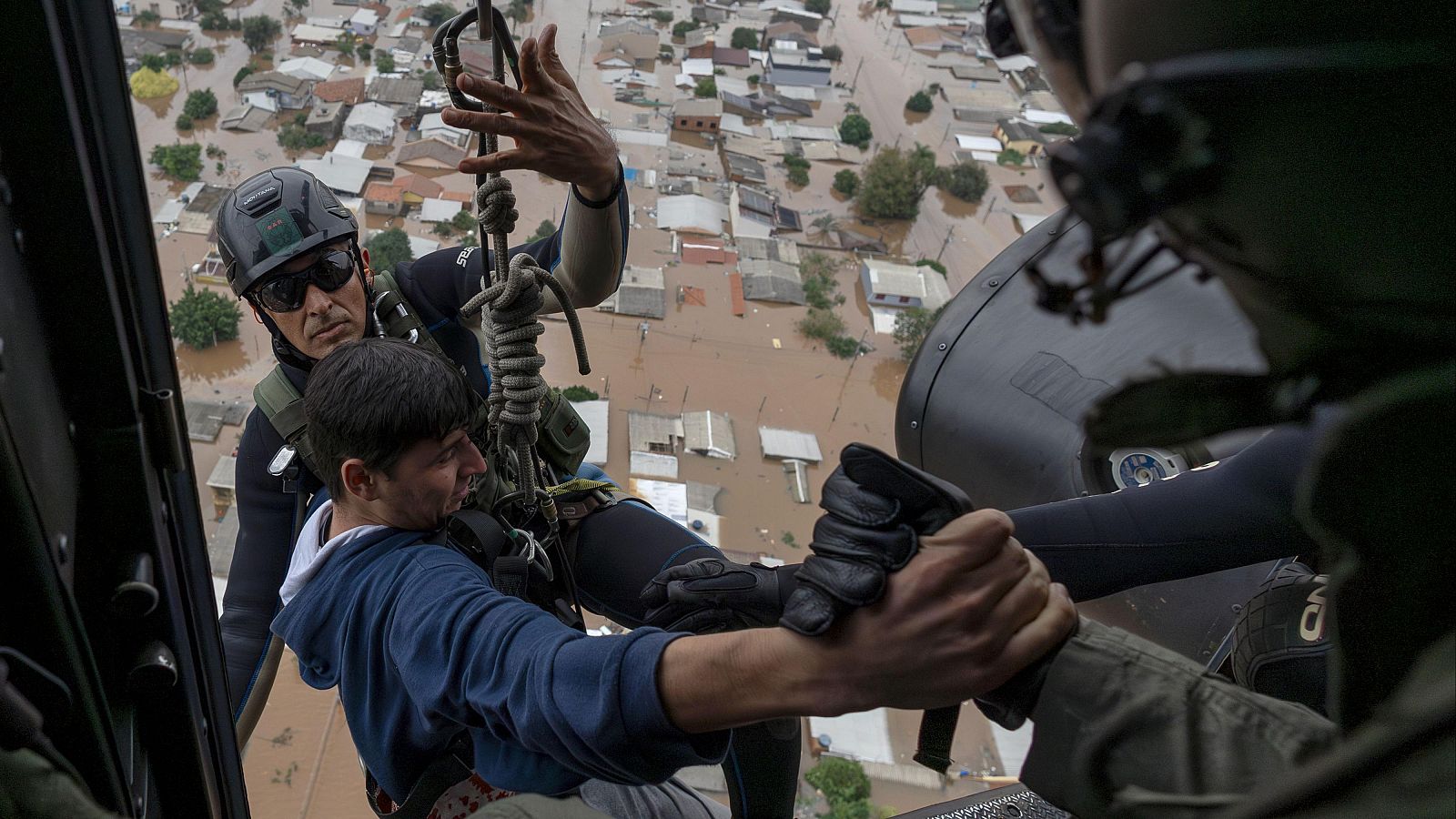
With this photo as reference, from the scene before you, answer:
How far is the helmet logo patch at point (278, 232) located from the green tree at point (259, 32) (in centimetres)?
1601

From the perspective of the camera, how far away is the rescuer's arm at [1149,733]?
659 mm

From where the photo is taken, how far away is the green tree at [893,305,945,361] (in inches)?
502

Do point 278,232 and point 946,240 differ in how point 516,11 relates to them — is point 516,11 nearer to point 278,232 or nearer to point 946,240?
point 946,240

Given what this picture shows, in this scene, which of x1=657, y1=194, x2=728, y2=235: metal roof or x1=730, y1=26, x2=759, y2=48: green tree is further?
x1=730, y1=26, x2=759, y2=48: green tree

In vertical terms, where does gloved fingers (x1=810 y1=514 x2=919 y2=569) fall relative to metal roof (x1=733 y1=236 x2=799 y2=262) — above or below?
above

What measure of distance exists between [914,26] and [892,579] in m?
20.2

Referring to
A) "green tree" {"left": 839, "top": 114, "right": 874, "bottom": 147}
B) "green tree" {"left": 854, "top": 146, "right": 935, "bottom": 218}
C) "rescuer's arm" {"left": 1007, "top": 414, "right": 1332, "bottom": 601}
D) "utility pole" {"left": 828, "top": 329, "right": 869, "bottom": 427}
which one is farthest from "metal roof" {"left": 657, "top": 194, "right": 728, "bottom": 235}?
"rescuer's arm" {"left": 1007, "top": 414, "right": 1332, "bottom": 601}

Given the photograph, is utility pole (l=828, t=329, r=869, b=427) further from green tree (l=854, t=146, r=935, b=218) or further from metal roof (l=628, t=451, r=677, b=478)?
green tree (l=854, t=146, r=935, b=218)

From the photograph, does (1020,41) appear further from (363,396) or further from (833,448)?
(833,448)

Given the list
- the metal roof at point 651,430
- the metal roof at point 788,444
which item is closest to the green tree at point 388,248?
the metal roof at point 651,430

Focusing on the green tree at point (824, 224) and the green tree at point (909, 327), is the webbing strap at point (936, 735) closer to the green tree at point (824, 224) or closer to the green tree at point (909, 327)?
the green tree at point (909, 327)

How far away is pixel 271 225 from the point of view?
1907 millimetres

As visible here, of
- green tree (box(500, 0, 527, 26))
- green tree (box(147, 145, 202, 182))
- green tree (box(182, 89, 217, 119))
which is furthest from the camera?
green tree (box(182, 89, 217, 119))

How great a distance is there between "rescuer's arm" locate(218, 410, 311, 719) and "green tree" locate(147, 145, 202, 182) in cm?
1294
